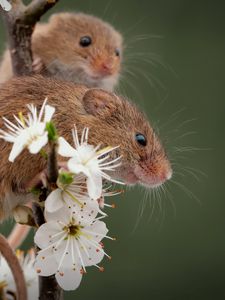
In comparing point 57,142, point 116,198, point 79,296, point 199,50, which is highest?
point 199,50

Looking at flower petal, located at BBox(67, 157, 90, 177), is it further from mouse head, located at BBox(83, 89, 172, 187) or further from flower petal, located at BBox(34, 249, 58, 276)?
mouse head, located at BBox(83, 89, 172, 187)

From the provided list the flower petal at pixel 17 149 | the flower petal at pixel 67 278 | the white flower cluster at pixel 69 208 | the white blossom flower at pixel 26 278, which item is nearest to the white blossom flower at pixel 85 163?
the white flower cluster at pixel 69 208

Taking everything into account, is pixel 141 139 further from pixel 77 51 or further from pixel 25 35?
pixel 77 51

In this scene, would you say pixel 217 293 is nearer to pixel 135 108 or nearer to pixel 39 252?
pixel 135 108

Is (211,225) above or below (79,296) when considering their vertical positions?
above

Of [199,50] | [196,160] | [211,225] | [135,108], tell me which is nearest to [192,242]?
[211,225]

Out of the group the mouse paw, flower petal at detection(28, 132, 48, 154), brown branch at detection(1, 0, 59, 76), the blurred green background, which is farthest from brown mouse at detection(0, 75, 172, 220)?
the blurred green background
